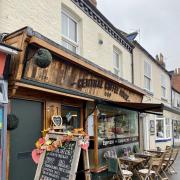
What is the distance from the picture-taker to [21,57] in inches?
205

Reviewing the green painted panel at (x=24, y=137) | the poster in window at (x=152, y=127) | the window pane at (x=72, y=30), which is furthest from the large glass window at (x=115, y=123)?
the poster in window at (x=152, y=127)

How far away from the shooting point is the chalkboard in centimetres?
474

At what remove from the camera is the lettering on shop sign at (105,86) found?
7.63 metres

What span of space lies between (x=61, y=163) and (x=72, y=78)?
2.63 metres

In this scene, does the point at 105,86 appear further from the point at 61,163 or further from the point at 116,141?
the point at 61,163

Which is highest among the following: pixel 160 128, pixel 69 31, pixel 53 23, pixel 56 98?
pixel 69 31

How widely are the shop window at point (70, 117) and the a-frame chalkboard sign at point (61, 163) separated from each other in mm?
2483

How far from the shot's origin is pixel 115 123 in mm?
10094

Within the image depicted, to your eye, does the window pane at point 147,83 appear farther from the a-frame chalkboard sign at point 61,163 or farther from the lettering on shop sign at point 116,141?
the a-frame chalkboard sign at point 61,163

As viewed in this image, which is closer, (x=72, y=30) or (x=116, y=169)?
(x=116, y=169)

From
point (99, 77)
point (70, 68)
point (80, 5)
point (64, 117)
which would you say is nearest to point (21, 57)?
point (70, 68)

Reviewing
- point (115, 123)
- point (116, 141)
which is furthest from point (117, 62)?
point (116, 141)

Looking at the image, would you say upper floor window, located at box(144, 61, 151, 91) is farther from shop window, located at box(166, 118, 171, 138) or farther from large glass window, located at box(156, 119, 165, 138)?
shop window, located at box(166, 118, 171, 138)

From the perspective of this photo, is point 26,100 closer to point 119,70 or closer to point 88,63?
point 88,63
